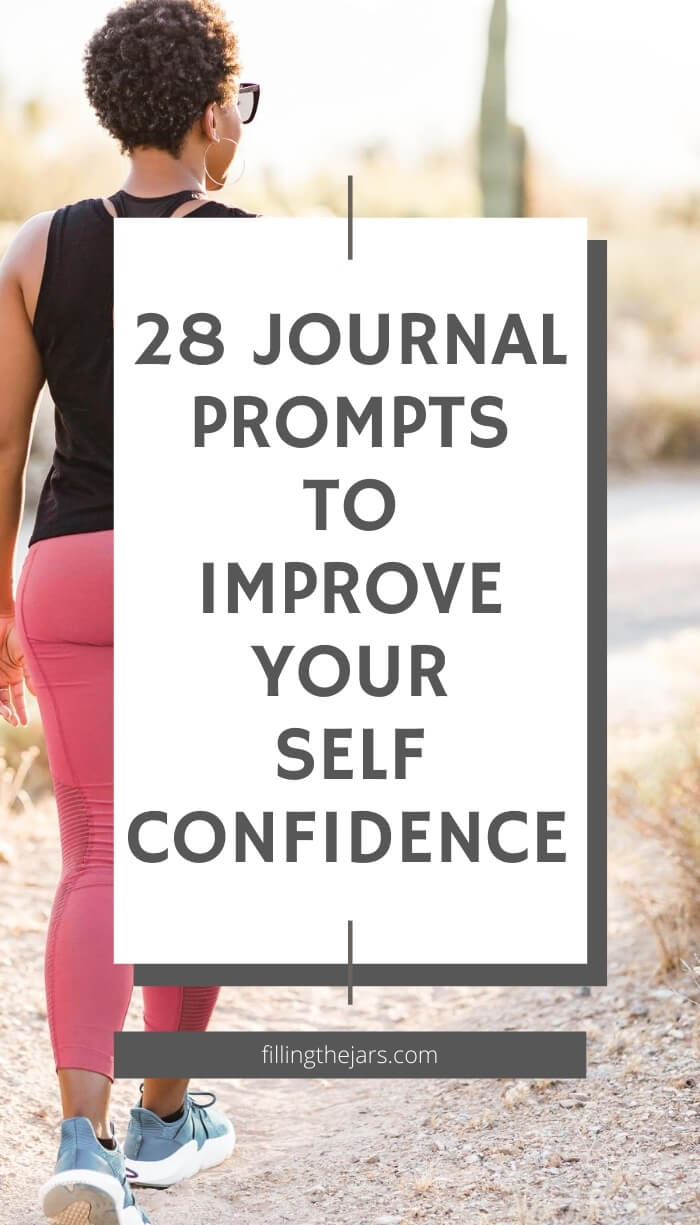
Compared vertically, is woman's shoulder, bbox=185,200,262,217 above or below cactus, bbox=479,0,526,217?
below

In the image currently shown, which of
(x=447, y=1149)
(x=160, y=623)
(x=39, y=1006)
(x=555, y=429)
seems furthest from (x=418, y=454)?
(x=39, y=1006)

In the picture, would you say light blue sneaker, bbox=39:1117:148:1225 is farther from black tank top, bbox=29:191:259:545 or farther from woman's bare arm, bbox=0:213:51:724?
black tank top, bbox=29:191:259:545

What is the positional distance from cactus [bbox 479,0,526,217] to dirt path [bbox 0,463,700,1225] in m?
7.87

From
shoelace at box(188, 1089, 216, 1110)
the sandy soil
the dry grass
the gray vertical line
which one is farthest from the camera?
the dry grass

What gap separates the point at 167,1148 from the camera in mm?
2658

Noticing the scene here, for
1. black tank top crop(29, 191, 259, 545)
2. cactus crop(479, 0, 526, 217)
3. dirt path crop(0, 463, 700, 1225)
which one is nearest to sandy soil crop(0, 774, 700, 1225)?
dirt path crop(0, 463, 700, 1225)

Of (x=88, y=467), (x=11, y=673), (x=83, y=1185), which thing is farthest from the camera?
(x=11, y=673)

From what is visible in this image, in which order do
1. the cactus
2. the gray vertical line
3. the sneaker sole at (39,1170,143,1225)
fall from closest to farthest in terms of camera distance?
the sneaker sole at (39,1170,143,1225) → the gray vertical line → the cactus

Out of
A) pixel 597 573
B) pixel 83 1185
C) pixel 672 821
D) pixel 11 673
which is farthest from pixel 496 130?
pixel 83 1185

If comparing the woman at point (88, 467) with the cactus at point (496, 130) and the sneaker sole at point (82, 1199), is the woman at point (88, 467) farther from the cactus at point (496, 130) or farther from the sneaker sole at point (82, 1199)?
the cactus at point (496, 130)

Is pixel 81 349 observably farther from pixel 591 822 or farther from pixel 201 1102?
pixel 201 1102

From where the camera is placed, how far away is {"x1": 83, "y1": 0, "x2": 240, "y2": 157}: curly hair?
227 cm

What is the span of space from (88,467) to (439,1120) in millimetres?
1417

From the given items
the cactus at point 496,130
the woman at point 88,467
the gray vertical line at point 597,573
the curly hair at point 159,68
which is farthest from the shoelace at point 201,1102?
the cactus at point 496,130
